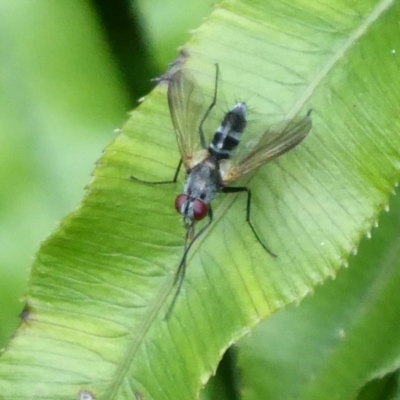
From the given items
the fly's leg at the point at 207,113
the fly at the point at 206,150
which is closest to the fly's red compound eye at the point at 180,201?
the fly at the point at 206,150

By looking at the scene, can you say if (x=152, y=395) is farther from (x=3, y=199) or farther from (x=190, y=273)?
(x=3, y=199)

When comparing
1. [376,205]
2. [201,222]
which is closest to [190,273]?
[201,222]

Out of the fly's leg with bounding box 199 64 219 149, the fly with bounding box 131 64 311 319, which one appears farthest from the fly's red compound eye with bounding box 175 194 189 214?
the fly's leg with bounding box 199 64 219 149

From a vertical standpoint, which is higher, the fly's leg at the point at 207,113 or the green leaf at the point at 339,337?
the fly's leg at the point at 207,113

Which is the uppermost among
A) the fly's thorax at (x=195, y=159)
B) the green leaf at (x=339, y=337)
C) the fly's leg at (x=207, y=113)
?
the fly's leg at (x=207, y=113)

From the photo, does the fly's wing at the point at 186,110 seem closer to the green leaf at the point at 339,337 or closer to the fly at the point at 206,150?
the fly at the point at 206,150

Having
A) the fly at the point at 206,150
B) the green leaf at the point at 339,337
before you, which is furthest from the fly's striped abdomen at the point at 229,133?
the green leaf at the point at 339,337

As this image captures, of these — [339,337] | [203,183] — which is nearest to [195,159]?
[203,183]

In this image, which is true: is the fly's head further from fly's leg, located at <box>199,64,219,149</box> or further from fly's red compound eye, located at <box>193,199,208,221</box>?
fly's leg, located at <box>199,64,219,149</box>
